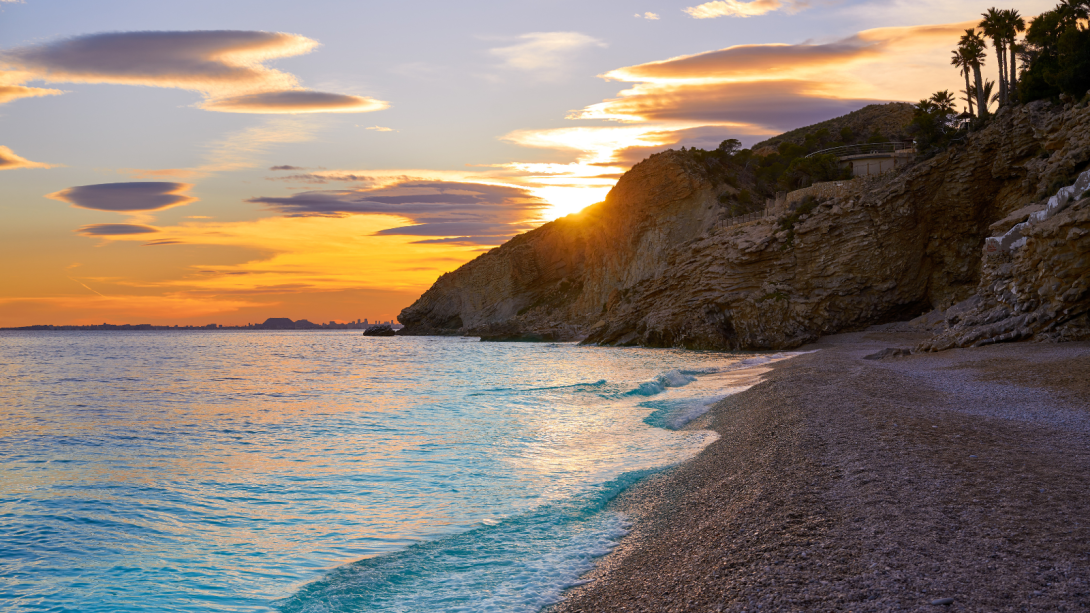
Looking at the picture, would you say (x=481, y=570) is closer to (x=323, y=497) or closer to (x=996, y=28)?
(x=323, y=497)

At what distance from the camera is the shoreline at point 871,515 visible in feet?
14.9

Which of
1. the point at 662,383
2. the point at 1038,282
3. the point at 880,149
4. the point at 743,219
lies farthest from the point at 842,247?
the point at 880,149

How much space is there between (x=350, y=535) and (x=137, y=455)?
26.9ft

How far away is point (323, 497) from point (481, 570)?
14.4 feet

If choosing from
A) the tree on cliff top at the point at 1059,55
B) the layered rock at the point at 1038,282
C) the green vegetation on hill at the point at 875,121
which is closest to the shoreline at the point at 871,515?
the layered rock at the point at 1038,282

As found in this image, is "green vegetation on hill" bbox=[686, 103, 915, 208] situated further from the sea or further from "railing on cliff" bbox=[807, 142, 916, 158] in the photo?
the sea

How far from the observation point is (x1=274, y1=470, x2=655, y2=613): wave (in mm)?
6184

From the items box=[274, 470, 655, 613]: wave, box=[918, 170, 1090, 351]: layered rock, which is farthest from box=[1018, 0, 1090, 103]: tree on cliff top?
box=[274, 470, 655, 613]: wave

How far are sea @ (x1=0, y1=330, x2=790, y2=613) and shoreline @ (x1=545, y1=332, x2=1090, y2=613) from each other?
92 centimetres

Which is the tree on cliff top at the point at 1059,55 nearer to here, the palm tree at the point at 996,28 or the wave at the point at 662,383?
the palm tree at the point at 996,28

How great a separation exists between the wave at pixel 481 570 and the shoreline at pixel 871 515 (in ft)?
1.18

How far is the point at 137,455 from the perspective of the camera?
45.1 ft

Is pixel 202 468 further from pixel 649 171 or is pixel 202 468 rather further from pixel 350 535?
pixel 649 171

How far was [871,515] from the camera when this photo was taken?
6004mm
